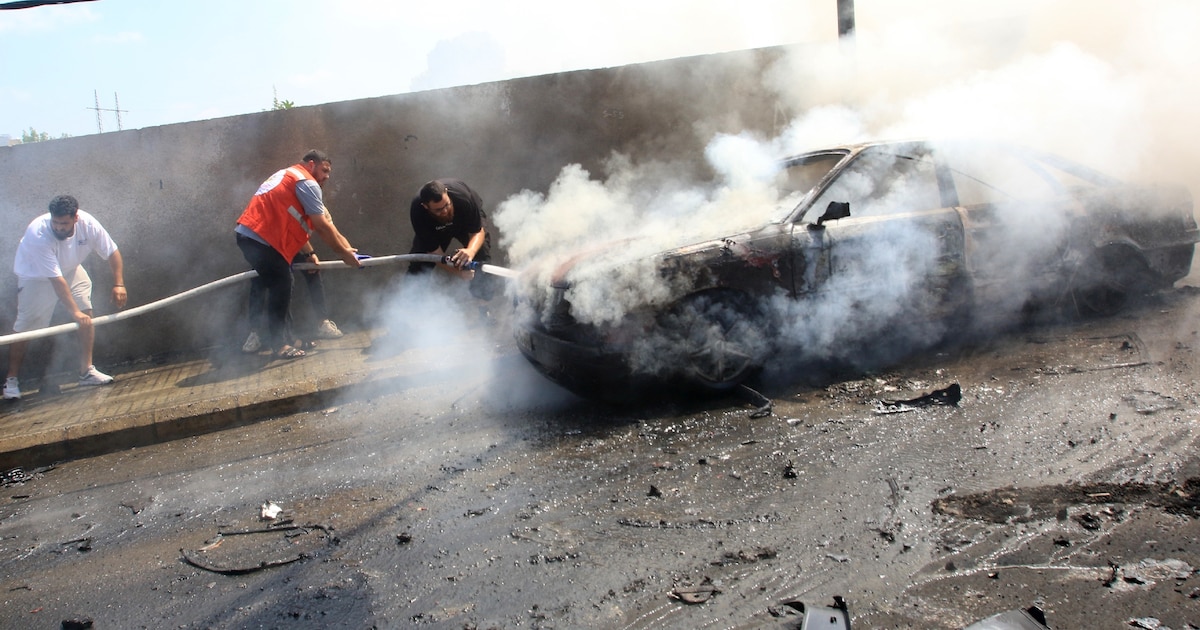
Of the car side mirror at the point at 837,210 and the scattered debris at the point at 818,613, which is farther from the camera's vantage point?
the car side mirror at the point at 837,210

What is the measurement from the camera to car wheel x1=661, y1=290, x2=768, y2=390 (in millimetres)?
4637

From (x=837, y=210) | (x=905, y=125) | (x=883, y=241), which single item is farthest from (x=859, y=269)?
(x=905, y=125)

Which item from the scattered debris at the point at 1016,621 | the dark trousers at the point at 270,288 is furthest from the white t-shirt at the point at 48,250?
the scattered debris at the point at 1016,621

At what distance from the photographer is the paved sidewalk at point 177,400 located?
536 centimetres

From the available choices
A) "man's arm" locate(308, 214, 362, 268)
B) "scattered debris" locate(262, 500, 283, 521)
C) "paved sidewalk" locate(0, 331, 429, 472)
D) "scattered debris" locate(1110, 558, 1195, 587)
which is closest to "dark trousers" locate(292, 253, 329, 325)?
"paved sidewalk" locate(0, 331, 429, 472)

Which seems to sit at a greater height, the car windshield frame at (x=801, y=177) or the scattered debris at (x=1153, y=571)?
the car windshield frame at (x=801, y=177)

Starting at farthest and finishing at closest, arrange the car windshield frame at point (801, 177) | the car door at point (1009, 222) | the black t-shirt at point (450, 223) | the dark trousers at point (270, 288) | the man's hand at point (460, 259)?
the black t-shirt at point (450, 223) < the dark trousers at point (270, 288) < the man's hand at point (460, 259) < the car door at point (1009, 222) < the car windshield frame at point (801, 177)

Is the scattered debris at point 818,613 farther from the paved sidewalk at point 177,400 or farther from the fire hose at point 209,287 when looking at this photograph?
the paved sidewalk at point 177,400

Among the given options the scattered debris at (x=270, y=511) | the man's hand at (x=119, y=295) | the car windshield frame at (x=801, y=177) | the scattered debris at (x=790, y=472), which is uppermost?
the car windshield frame at (x=801, y=177)

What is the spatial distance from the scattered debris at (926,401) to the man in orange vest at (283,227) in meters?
4.18

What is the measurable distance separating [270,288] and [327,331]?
99 centimetres

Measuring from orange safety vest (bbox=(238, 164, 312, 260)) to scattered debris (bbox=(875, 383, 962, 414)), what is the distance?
16.0ft

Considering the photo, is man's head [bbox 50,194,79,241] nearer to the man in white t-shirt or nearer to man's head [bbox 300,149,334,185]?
the man in white t-shirt

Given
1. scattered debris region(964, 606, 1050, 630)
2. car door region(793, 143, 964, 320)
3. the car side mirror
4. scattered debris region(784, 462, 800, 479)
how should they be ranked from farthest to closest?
car door region(793, 143, 964, 320), the car side mirror, scattered debris region(784, 462, 800, 479), scattered debris region(964, 606, 1050, 630)
